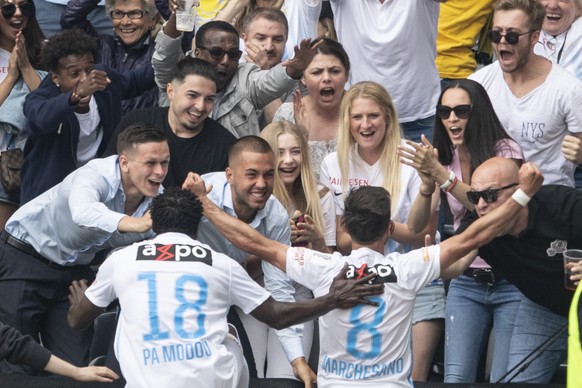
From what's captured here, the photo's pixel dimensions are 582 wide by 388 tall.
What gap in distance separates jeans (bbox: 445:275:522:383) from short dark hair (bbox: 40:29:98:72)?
122 inches

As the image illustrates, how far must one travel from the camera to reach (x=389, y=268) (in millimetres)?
7184

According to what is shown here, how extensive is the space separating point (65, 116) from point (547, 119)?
3.30 m

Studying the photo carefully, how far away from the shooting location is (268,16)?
1002cm

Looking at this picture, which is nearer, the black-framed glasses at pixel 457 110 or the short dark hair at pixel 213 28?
the black-framed glasses at pixel 457 110

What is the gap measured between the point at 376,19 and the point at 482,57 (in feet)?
3.69

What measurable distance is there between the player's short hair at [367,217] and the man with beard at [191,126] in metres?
1.92

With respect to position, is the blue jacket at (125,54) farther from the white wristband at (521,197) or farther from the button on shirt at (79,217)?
the white wristband at (521,197)

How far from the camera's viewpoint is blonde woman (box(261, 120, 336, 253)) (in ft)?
28.9

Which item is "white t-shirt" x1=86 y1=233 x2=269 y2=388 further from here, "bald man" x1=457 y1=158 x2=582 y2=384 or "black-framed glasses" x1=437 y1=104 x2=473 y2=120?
"black-framed glasses" x1=437 y1=104 x2=473 y2=120

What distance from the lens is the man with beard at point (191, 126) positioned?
895 centimetres

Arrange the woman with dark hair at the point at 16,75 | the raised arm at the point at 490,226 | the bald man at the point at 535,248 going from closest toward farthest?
the raised arm at the point at 490,226
the bald man at the point at 535,248
the woman with dark hair at the point at 16,75

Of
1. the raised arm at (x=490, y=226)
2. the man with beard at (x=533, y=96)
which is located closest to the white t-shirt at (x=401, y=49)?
the man with beard at (x=533, y=96)

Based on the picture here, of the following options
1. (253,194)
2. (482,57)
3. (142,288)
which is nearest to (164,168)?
(253,194)

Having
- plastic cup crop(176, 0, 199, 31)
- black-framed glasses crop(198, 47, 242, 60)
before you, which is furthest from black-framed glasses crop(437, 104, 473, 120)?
plastic cup crop(176, 0, 199, 31)
